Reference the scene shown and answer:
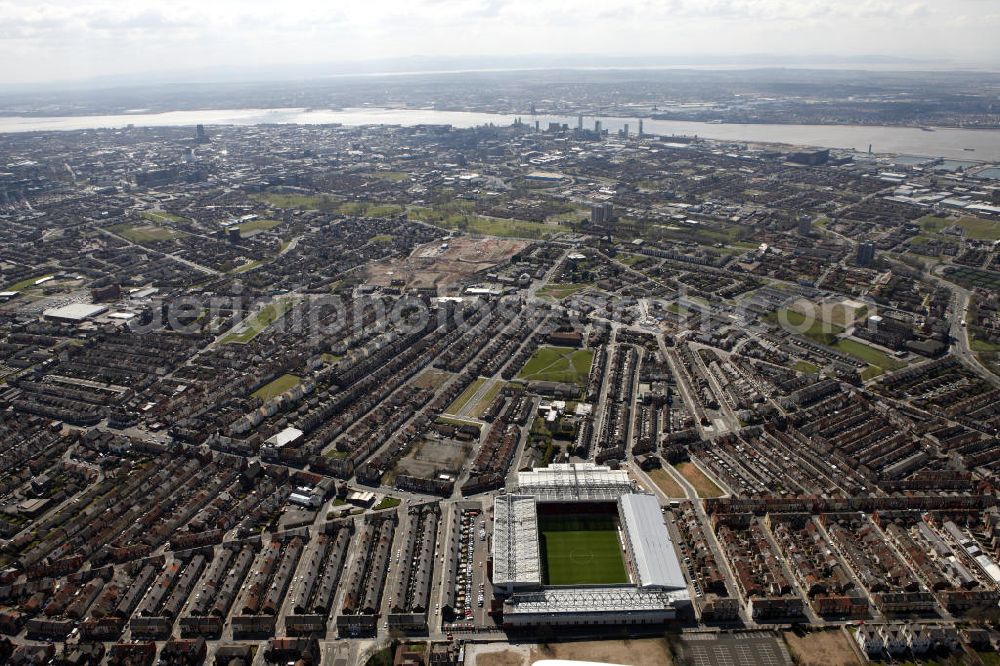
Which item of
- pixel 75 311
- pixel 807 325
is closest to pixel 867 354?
pixel 807 325

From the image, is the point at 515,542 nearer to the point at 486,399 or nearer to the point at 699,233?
the point at 486,399

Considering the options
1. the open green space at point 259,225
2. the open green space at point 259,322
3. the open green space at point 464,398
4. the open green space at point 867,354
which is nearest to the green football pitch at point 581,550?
the open green space at point 464,398

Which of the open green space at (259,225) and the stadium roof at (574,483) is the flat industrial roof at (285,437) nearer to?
the stadium roof at (574,483)

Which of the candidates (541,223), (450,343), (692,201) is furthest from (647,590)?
(692,201)

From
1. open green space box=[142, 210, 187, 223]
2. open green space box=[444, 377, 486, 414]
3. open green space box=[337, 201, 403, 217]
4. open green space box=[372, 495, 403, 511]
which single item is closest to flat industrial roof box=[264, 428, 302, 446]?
open green space box=[372, 495, 403, 511]

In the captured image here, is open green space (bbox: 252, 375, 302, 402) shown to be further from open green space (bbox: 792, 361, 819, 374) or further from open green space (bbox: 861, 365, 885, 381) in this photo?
open green space (bbox: 861, 365, 885, 381)

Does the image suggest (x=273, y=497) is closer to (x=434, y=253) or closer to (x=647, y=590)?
(x=647, y=590)
